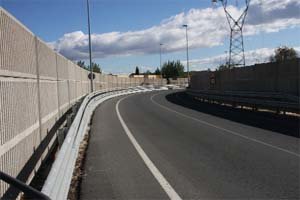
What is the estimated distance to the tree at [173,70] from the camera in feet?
581

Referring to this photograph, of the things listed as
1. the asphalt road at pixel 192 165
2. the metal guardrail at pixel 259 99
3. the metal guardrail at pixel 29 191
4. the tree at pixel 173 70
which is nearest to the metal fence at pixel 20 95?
the asphalt road at pixel 192 165

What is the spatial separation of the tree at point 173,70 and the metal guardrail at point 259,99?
449 feet

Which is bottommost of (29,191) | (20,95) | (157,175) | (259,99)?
(157,175)

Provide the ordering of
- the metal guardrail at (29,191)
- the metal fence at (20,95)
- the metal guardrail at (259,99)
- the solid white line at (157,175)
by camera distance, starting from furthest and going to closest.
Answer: the metal guardrail at (259,99) < the solid white line at (157,175) < the metal fence at (20,95) < the metal guardrail at (29,191)

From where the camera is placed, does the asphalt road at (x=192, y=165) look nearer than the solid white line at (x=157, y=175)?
No

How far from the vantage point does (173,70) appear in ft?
584

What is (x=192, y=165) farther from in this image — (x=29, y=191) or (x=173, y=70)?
(x=173, y=70)

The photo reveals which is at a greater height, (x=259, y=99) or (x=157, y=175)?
(x=259, y=99)

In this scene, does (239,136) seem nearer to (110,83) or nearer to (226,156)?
(226,156)

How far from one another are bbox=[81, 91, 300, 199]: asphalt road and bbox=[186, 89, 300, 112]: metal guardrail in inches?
220

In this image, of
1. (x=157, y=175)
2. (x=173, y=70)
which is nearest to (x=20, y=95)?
(x=157, y=175)

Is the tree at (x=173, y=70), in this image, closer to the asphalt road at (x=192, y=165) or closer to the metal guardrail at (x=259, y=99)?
the metal guardrail at (x=259, y=99)

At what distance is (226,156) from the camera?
1199 centimetres

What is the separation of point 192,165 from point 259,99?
1796 centimetres
